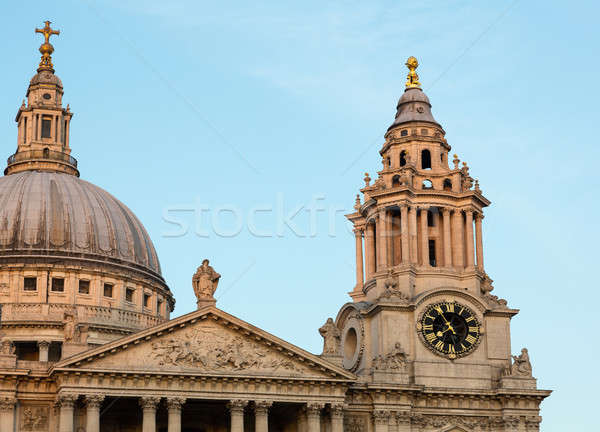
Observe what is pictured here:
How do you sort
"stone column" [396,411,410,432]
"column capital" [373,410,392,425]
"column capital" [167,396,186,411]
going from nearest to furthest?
"column capital" [167,396,186,411] < "column capital" [373,410,392,425] < "stone column" [396,411,410,432]

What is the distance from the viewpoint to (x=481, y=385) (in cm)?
7819

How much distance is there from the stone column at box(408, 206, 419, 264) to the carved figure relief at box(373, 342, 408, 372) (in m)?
6.41

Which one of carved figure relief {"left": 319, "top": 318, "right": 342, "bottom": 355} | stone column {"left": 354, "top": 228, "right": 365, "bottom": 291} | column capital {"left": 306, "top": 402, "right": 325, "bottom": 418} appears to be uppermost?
stone column {"left": 354, "top": 228, "right": 365, "bottom": 291}

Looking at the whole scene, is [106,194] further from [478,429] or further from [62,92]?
[478,429]

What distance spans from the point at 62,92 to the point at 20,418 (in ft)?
123

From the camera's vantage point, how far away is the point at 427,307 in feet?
257

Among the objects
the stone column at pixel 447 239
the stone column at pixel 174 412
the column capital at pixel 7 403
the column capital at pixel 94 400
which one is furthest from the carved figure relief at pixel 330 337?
the column capital at pixel 7 403

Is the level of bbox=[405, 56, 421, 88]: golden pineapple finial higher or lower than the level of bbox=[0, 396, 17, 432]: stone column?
higher

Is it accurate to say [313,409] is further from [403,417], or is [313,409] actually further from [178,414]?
[178,414]

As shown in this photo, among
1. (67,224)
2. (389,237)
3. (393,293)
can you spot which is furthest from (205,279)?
(67,224)

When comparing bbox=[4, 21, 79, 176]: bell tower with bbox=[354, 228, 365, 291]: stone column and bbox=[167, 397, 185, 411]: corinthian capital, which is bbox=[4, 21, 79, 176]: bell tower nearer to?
bbox=[354, 228, 365, 291]: stone column

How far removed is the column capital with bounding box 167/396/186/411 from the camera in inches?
2803

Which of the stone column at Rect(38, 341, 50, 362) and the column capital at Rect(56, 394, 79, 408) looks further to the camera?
the stone column at Rect(38, 341, 50, 362)

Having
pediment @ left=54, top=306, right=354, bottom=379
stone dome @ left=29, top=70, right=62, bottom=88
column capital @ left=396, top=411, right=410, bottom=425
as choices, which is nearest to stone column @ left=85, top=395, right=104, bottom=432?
pediment @ left=54, top=306, right=354, bottom=379
